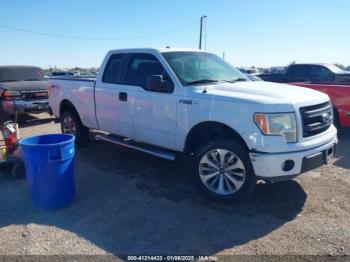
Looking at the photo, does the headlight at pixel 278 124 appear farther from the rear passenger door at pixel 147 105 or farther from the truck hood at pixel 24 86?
the truck hood at pixel 24 86

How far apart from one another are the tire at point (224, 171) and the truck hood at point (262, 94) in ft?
1.91

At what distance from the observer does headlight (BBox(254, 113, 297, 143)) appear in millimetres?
4059

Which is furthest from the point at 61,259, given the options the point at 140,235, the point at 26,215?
the point at 26,215

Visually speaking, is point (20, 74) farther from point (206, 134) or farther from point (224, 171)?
point (224, 171)

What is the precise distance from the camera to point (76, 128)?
723 centimetres

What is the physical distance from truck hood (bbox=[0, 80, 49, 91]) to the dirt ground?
5.50 metres

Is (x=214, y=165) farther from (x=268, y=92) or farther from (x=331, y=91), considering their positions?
(x=331, y=91)

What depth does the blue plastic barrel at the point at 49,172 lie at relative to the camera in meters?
4.18

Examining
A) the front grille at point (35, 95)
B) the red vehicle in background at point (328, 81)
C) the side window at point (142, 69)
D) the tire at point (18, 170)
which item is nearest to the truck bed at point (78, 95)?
the side window at point (142, 69)

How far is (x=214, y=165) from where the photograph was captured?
4.58 m

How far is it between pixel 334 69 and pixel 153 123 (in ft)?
25.8

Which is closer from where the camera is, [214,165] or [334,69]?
[214,165]

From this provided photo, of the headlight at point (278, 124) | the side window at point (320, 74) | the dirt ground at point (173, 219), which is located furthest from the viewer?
the side window at point (320, 74)

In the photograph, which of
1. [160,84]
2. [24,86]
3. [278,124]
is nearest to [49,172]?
[160,84]
